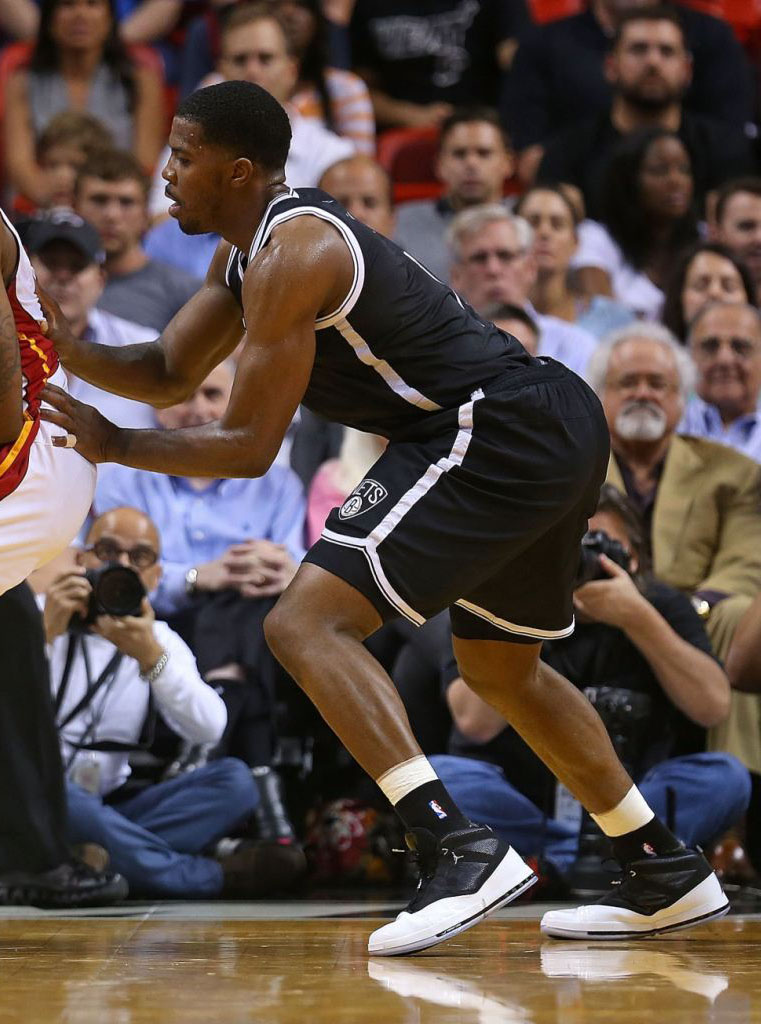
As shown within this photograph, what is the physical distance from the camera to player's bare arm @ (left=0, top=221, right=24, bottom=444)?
302 cm

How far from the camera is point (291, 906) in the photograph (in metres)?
4.41

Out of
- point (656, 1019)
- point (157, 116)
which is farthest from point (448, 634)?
point (157, 116)

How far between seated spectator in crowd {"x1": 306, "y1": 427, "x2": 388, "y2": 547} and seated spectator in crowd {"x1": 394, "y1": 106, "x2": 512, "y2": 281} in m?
1.99

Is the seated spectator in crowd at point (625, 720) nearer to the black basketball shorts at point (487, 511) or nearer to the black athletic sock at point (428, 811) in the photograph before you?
the black basketball shorts at point (487, 511)

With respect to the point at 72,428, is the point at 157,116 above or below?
above

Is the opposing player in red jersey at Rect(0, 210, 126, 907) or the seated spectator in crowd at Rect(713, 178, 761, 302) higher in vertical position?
the seated spectator in crowd at Rect(713, 178, 761, 302)

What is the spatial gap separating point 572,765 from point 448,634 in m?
1.47

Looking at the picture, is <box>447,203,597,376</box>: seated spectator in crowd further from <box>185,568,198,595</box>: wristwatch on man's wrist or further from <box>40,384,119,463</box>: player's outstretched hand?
<box>40,384,119,463</box>: player's outstretched hand

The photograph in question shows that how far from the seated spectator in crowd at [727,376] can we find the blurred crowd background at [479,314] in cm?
1

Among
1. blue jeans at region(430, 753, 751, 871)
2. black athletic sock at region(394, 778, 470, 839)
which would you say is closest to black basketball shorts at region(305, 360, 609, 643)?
black athletic sock at region(394, 778, 470, 839)

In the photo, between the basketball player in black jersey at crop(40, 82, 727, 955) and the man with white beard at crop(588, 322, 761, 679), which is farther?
the man with white beard at crop(588, 322, 761, 679)

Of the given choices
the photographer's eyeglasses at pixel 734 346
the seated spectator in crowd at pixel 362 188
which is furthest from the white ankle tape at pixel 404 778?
the seated spectator in crowd at pixel 362 188

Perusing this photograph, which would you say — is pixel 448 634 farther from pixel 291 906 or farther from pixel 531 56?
pixel 531 56

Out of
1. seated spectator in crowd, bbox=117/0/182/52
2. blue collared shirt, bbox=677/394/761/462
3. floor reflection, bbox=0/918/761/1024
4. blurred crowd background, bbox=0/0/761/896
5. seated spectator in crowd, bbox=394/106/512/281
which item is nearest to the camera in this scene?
floor reflection, bbox=0/918/761/1024
